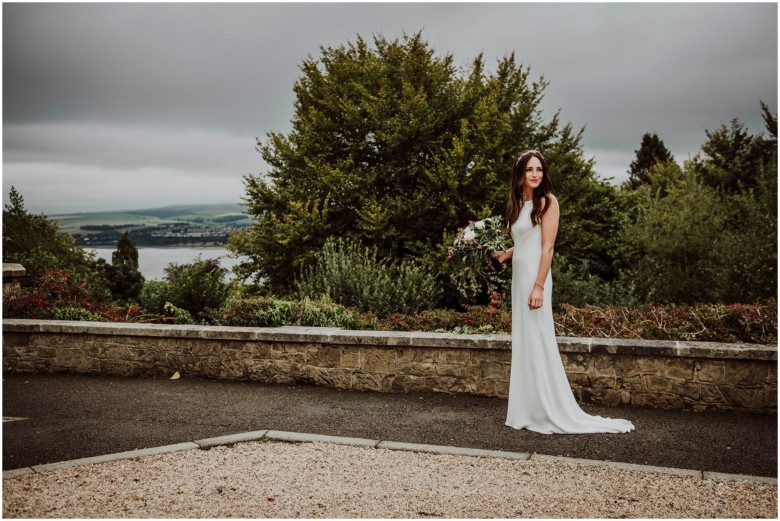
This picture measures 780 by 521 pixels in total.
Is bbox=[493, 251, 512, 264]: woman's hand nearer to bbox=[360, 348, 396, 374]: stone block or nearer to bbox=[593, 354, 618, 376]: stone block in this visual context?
bbox=[593, 354, 618, 376]: stone block

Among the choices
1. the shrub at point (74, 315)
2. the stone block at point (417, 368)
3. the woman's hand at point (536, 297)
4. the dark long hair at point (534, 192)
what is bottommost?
the stone block at point (417, 368)

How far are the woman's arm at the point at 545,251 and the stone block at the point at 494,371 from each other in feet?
4.17

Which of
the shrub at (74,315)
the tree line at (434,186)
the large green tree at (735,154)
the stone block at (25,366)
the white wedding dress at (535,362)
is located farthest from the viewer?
the large green tree at (735,154)

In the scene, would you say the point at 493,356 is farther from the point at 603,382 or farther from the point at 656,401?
the point at 656,401

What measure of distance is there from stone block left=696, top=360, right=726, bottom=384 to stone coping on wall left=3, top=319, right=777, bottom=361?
0.25ft

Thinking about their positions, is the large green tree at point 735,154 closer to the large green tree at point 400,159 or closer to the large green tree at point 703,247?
the large green tree at point 703,247

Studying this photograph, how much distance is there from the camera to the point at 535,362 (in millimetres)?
5008

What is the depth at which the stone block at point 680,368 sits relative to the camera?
5.48m

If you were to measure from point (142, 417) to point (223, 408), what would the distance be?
0.70 m

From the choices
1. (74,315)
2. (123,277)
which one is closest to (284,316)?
(74,315)

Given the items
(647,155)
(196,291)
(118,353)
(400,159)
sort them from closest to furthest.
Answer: (118,353), (196,291), (400,159), (647,155)

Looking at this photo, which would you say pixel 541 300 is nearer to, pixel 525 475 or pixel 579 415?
pixel 579 415

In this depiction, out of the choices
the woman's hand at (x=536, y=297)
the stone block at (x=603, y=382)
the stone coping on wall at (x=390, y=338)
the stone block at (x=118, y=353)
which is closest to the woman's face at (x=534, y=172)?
the woman's hand at (x=536, y=297)

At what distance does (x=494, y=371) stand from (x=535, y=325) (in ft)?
3.74
